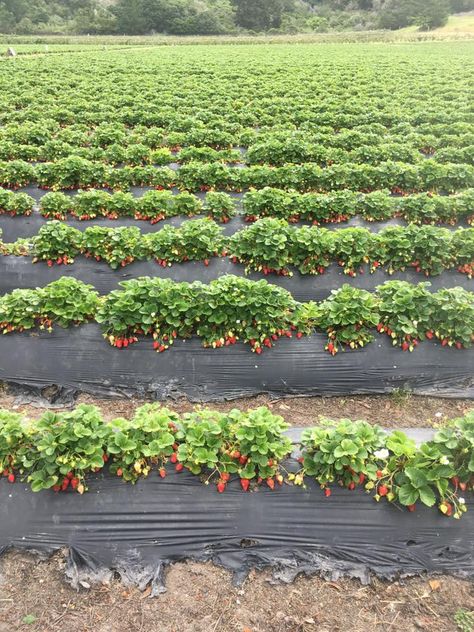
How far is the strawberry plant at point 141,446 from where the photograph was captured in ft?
14.3

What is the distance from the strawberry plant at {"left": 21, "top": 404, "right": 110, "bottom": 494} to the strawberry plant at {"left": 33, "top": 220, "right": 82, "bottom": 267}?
450 cm

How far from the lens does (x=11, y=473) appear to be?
14.4 ft

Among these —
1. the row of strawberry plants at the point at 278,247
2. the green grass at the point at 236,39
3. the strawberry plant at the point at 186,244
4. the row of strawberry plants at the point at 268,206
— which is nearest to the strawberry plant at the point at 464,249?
the row of strawberry plants at the point at 278,247

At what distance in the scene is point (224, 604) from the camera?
3.81 m

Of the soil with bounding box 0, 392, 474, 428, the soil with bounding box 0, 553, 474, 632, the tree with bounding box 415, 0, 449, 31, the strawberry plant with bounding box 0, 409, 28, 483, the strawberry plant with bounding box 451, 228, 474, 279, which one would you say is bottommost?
the soil with bounding box 0, 553, 474, 632

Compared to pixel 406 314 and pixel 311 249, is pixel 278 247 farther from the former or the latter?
pixel 406 314

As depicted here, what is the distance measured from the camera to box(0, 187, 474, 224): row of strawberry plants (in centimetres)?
930

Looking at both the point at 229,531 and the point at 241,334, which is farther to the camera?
the point at 241,334

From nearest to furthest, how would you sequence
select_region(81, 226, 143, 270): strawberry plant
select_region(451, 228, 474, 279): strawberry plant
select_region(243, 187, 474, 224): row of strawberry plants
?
select_region(451, 228, 474, 279): strawberry plant, select_region(81, 226, 143, 270): strawberry plant, select_region(243, 187, 474, 224): row of strawberry plants

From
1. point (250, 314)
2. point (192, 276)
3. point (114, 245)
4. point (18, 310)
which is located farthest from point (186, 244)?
point (18, 310)

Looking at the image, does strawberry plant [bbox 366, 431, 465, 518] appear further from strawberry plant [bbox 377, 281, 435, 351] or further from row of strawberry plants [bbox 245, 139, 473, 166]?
row of strawberry plants [bbox 245, 139, 473, 166]

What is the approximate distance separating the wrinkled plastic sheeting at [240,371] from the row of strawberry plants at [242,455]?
1.66m

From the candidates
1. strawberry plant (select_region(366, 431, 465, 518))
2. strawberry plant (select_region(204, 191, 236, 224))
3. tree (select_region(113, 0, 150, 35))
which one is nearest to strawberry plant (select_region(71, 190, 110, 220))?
strawberry plant (select_region(204, 191, 236, 224))

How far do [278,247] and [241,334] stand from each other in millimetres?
1957
